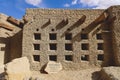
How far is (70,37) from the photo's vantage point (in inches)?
943

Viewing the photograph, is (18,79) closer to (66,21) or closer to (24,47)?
(24,47)

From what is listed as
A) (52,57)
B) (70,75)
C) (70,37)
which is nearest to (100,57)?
(70,37)

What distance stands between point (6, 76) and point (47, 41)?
217 inches

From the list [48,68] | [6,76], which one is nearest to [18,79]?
[6,76]

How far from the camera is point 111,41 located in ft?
76.4

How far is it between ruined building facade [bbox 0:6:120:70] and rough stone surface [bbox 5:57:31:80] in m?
1.39

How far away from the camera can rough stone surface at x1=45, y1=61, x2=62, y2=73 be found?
22.4 metres

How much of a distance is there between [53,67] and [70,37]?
3.50 m

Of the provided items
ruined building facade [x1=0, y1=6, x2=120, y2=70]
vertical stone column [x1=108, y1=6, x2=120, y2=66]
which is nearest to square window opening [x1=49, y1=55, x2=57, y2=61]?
ruined building facade [x1=0, y1=6, x2=120, y2=70]

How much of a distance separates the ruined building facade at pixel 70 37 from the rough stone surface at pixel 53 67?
409mm

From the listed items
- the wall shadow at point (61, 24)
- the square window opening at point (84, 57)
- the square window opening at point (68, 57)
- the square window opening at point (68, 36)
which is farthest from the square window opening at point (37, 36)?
the square window opening at point (84, 57)

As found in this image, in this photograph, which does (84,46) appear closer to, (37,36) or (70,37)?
(70,37)

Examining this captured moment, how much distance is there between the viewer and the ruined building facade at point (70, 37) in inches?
908

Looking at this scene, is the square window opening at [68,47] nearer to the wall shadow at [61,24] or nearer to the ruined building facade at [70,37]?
the ruined building facade at [70,37]
